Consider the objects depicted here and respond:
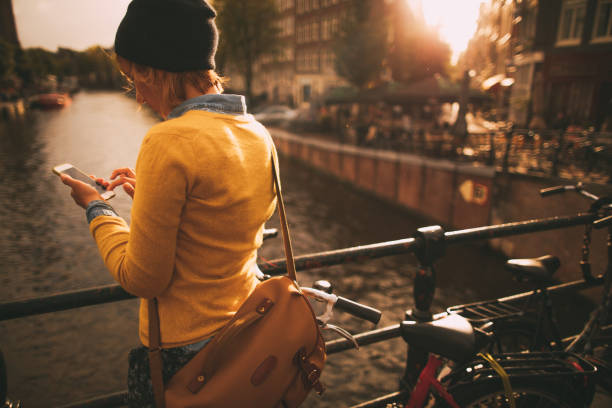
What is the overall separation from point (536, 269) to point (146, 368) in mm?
1863

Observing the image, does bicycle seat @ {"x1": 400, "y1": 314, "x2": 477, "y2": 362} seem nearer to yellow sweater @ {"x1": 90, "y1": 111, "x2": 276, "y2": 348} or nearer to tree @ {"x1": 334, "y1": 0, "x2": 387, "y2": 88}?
yellow sweater @ {"x1": 90, "y1": 111, "x2": 276, "y2": 348}

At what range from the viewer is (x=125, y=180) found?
3.99 ft

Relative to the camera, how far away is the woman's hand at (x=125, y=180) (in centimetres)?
115

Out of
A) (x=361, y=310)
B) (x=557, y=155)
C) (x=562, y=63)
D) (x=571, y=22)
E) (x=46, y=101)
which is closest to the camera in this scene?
(x=361, y=310)

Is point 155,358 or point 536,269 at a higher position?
point 155,358

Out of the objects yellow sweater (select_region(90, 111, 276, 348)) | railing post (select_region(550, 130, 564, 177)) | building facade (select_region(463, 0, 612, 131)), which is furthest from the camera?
building facade (select_region(463, 0, 612, 131))

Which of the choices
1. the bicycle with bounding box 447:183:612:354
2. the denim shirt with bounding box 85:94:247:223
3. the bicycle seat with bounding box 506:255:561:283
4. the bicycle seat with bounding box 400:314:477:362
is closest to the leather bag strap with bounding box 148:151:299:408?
the denim shirt with bounding box 85:94:247:223

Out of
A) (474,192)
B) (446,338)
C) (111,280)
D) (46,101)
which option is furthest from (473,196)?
(46,101)

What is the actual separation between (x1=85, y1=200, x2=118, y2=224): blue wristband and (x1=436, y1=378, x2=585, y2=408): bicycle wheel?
130cm

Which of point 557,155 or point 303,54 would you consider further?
point 303,54

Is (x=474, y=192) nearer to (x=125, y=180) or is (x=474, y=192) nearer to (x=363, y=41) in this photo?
(x=125, y=180)

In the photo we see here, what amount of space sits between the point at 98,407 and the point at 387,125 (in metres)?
17.2

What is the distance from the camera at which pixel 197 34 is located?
0.93 metres

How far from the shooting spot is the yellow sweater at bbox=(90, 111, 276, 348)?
0.84m
